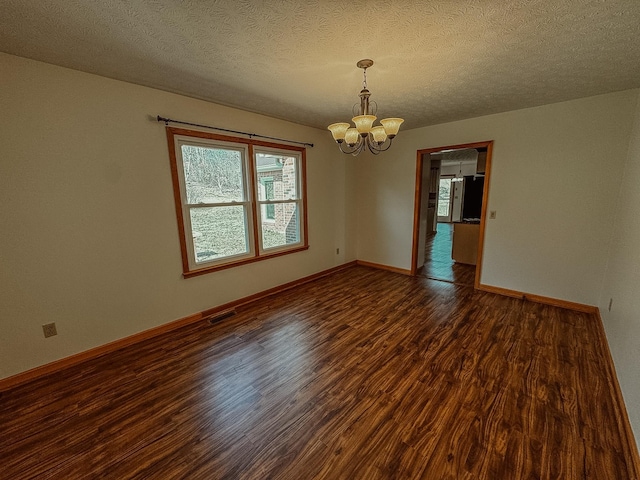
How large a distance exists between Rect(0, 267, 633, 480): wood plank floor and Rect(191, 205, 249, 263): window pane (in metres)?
0.87

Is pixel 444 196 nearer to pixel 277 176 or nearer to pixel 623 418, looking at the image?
pixel 277 176

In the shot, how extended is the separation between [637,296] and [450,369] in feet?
4.38

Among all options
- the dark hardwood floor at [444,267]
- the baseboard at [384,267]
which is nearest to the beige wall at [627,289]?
the dark hardwood floor at [444,267]

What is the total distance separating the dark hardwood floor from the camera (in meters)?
4.38

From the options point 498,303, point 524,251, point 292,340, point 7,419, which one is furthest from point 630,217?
point 7,419

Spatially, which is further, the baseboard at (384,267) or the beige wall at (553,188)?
the baseboard at (384,267)

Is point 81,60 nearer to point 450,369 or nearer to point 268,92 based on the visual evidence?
point 268,92

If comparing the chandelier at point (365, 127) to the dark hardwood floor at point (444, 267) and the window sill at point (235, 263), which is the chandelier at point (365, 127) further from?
the dark hardwood floor at point (444, 267)

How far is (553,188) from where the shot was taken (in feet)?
10.4

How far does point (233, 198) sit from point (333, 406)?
98.7 inches

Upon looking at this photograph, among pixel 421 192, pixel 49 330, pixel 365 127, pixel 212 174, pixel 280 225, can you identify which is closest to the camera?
pixel 365 127

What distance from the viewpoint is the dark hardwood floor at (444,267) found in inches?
172

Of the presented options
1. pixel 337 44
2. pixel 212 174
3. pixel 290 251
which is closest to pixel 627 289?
pixel 337 44

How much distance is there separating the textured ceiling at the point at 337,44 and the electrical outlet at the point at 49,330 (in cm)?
205
